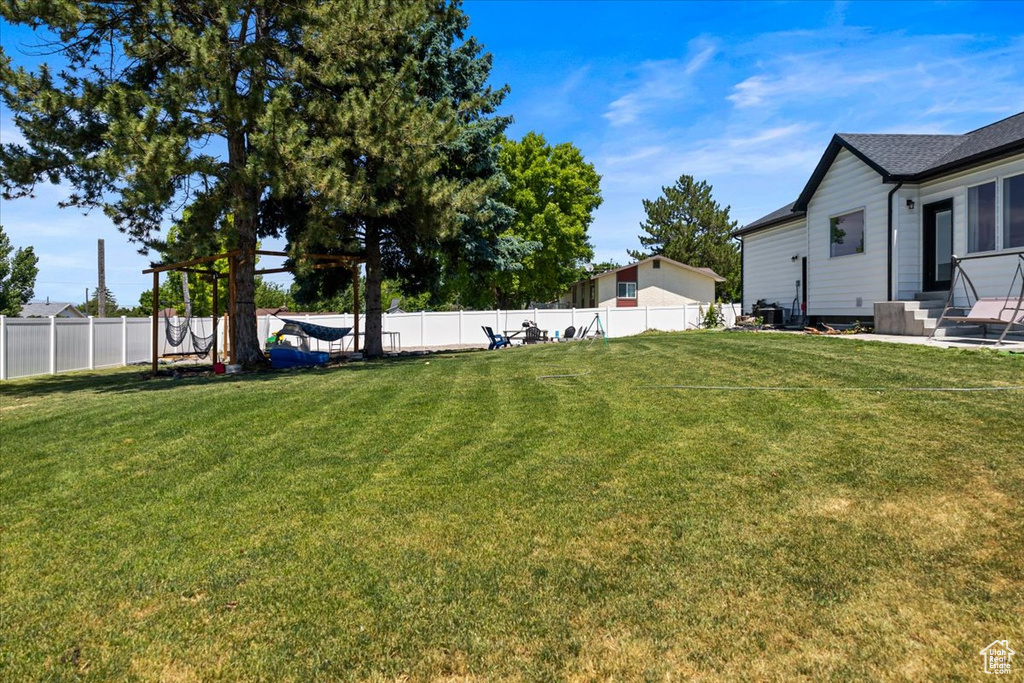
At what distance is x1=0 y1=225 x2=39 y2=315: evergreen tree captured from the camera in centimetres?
2712

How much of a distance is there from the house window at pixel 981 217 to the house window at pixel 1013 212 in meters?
0.25

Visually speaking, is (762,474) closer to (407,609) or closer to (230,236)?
(407,609)

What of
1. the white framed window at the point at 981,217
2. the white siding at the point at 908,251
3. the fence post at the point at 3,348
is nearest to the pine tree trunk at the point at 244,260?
the fence post at the point at 3,348

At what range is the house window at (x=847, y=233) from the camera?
1384 centimetres

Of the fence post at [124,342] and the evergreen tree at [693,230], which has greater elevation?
the evergreen tree at [693,230]

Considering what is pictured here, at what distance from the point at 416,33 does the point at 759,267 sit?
12.6m

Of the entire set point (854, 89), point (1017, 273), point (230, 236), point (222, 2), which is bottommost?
point (1017, 273)

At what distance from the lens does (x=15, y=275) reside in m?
28.4

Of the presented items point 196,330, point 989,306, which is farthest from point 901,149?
point 196,330

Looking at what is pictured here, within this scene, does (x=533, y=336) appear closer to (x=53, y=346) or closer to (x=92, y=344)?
(x=92, y=344)

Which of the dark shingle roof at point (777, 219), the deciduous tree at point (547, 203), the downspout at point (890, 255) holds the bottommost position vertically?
the downspout at point (890, 255)

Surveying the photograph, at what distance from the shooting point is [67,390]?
37.8ft

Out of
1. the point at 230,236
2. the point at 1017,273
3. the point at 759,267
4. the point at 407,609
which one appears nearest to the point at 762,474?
the point at 407,609

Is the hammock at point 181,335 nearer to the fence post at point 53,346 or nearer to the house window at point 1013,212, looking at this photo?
the fence post at point 53,346
